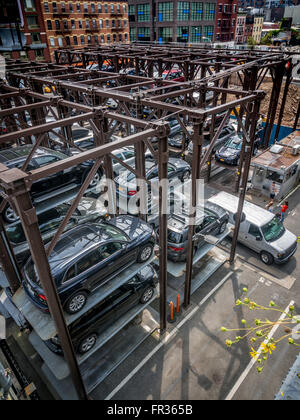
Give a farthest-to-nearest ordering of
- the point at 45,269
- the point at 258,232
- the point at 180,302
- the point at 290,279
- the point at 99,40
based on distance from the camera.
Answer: the point at 99,40
the point at 258,232
the point at 290,279
the point at 180,302
the point at 45,269

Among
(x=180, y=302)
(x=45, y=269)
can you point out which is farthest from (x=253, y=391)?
(x=45, y=269)

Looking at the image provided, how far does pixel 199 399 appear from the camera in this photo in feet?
24.0

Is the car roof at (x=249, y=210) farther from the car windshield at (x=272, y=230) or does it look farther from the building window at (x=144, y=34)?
the building window at (x=144, y=34)

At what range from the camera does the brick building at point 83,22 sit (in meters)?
43.9

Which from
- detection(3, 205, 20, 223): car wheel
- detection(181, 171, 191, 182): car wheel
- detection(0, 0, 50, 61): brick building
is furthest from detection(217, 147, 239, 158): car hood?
detection(0, 0, 50, 61): brick building

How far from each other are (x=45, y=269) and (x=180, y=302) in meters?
5.94

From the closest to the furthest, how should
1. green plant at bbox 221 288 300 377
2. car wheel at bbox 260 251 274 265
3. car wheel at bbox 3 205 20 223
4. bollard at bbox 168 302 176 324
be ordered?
green plant at bbox 221 288 300 377
bollard at bbox 168 302 176 324
car wheel at bbox 3 205 20 223
car wheel at bbox 260 251 274 265

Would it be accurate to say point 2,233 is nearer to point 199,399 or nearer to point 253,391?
point 199,399

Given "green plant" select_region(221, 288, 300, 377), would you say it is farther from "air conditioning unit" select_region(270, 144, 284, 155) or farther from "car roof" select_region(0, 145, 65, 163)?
"air conditioning unit" select_region(270, 144, 284, 155)

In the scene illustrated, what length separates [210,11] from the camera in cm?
6059

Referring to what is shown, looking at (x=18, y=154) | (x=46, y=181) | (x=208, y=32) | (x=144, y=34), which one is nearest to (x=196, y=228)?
(x=46, y=181)

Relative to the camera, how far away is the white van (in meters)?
11.3

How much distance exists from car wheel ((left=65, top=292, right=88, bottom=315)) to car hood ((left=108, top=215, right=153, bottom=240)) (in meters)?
2.01

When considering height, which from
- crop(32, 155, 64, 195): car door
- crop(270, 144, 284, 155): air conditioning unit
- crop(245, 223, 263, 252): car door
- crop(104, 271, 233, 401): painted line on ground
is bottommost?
crop(104, 271, 233, 401): painted line on ground
